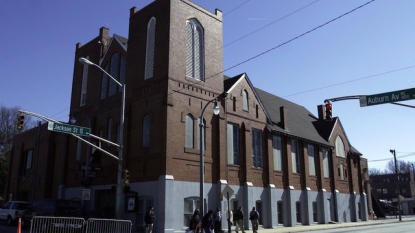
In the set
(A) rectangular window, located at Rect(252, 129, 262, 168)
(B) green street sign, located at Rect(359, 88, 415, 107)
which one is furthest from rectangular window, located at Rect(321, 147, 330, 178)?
(B) green street sign, located at Rect(359, 88, 415, 107)

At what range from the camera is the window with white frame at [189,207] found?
24.6 m

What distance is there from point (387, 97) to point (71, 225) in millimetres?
14215

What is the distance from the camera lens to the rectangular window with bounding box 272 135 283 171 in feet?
109

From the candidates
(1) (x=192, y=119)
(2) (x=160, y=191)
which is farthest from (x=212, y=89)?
(2) (x=160, y=191)

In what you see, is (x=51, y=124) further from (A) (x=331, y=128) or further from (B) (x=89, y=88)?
(A) (x=331, y=128)

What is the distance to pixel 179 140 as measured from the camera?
25031 millimetres

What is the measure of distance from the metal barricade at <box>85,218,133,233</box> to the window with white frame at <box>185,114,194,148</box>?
813 centimetres

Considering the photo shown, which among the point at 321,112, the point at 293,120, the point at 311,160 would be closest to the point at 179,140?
the point at 311,160

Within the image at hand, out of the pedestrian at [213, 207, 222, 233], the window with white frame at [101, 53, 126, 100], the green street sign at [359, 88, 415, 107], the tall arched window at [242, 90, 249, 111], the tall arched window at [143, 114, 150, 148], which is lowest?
the pedestrian at [213, 207, 222, 233]

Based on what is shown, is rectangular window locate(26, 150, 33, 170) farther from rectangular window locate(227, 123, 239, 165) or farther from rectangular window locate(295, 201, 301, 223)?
rectangular window locate(295, 201, 301, 223)

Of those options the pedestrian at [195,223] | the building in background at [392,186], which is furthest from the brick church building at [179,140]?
the building in background at [392,186]

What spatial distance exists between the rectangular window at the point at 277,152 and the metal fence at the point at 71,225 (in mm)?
18313

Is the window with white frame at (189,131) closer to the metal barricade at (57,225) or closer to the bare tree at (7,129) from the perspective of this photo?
the metal barricade at (57,225)

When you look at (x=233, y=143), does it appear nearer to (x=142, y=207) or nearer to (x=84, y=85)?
(x=142, y=207)
